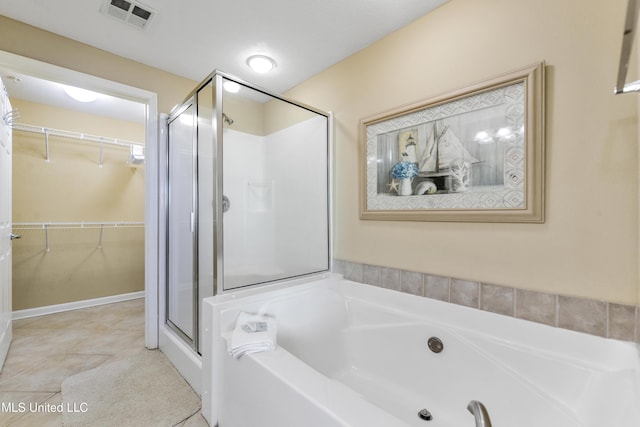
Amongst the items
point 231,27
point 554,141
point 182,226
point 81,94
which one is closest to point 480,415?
point 554,141

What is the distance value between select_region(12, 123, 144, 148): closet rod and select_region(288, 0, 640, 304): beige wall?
3.49 m

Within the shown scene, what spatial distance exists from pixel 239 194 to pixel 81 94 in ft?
7.60

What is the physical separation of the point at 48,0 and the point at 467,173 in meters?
2.54

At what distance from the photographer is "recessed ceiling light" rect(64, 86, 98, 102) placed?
2.73 metres

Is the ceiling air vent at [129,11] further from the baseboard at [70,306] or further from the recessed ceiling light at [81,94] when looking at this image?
the baseboard at [70,306]

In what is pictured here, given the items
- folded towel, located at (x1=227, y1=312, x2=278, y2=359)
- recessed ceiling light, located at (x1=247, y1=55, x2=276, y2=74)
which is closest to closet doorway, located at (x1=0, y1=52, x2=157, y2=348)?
recessed ceiling light, located at (x1=247, y1=55, x2=276, y2=74)

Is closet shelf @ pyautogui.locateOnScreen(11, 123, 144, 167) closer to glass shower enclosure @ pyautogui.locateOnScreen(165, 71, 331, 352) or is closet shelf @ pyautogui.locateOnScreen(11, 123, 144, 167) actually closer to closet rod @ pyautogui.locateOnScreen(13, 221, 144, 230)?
closet rod @ pyautogui.locateOnScreen(13, 221, 144, 230)

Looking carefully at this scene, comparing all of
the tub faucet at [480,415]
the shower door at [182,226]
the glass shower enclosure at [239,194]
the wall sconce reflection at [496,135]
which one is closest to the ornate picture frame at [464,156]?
the wall sconce reflection at [496,135]

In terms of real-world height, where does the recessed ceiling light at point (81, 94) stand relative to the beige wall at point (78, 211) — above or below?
above

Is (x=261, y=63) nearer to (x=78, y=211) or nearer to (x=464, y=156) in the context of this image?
(x=464, y=156)

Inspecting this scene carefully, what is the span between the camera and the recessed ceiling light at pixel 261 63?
7.02 feet

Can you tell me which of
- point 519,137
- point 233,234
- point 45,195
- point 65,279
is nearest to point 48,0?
point 233,234

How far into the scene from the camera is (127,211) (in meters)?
3.68

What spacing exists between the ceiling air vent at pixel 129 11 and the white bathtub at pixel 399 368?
176 cm
